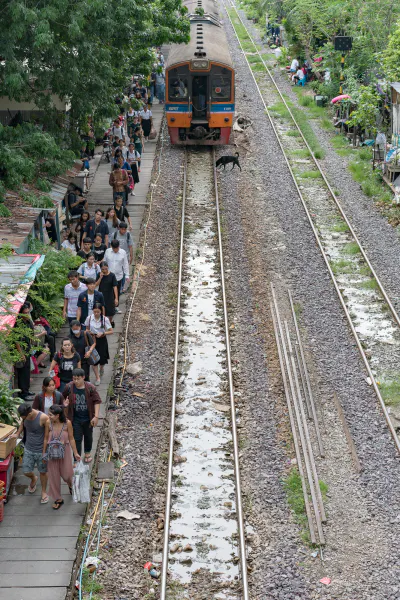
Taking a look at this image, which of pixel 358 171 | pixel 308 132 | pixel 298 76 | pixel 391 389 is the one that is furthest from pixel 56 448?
pixel 298 76

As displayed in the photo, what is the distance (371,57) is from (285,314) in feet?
56.3

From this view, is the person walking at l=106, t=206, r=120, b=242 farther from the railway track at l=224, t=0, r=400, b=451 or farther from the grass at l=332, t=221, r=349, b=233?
the grass at l=332, t=221, r=349, b=233

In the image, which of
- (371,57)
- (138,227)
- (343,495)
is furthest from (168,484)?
(371,57)

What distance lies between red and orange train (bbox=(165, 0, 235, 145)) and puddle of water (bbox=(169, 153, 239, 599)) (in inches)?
339

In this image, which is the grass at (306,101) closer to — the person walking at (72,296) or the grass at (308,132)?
the grass at (308,132)

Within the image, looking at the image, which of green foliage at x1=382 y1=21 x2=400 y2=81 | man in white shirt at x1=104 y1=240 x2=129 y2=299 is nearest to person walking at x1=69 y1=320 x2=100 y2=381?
man in white shirt at x1=104 y1=240 x2=129 y2=299

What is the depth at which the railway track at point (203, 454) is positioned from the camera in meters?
8.91

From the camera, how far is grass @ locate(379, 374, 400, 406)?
12180 millimetres

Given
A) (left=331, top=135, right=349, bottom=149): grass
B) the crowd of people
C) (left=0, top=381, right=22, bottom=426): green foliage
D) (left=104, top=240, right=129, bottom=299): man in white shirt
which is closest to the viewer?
the crowd of people

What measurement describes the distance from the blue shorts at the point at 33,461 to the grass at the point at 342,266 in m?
8.97

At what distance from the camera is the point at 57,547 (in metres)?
8.94

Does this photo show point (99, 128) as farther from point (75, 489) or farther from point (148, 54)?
point (75, 489)

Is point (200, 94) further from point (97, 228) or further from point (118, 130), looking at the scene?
point (97, 228)

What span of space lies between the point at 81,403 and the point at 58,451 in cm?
A: 64
